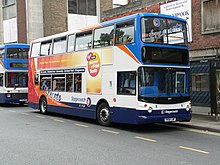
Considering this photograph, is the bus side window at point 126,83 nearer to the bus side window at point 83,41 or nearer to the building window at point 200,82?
the bus side window at point 83,41

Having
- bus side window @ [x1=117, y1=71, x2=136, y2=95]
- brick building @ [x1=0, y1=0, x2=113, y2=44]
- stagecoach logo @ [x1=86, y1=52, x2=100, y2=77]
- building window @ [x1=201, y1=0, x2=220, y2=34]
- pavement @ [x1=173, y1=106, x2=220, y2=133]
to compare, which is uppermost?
brick building @ [x1=0, y1=0, x2=113, y2=44]

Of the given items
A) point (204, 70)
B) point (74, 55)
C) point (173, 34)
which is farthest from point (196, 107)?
point (74, 55)

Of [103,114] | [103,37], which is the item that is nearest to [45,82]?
[103,114]

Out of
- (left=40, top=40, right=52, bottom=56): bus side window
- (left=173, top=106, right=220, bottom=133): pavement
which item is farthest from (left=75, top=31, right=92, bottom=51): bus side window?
(left=173, top=106, right=220, bottom=133): pavement

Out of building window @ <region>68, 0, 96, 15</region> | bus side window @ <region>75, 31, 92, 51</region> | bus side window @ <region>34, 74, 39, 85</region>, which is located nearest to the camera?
bus side window @ <region>75, 31, 92, 51</region>

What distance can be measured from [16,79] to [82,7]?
18673 millimetres

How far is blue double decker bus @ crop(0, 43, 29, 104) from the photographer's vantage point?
20.9 meters

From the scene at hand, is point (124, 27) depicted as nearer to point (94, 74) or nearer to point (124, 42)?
point (124, 42)

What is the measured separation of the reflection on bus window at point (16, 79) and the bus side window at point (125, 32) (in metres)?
11.2

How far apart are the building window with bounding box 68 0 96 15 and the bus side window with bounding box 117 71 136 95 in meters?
26.8

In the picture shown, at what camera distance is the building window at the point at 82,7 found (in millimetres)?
36906

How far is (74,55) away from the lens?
552 inches

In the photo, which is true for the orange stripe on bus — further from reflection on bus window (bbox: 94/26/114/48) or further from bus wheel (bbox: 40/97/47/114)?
bus wheel (bbox: 40/97/47/114)

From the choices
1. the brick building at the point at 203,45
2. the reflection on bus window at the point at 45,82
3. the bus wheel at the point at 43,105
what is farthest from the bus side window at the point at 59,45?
the brick building at the point at 203,45
